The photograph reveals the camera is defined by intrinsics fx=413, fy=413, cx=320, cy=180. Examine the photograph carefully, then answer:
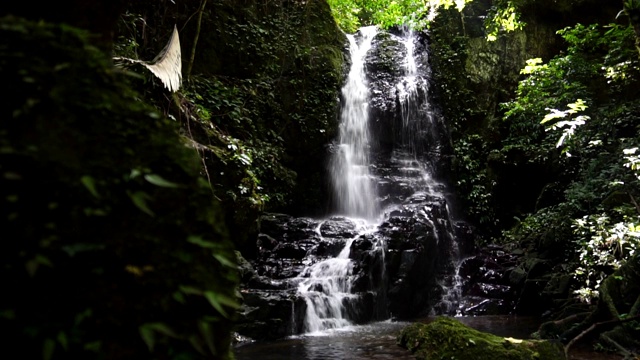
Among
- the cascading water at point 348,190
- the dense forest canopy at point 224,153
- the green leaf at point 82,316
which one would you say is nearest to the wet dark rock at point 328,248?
the cascading water at point 348,190

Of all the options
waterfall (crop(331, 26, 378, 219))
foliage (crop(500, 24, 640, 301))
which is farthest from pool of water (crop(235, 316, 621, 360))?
waterfall (crop(331, 26, 378, 219))

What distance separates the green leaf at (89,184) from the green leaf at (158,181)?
Answer: 0.15 m

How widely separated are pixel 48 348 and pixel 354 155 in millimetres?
13266

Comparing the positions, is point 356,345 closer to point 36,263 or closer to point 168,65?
point 168,65

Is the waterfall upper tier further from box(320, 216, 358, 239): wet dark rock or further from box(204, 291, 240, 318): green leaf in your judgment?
box(204, 291, 240, 318): green leaf

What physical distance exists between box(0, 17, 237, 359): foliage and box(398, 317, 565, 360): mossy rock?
14.6ft

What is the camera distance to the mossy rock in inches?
192

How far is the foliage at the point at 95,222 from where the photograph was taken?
1.11 meters

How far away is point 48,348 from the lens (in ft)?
3.43

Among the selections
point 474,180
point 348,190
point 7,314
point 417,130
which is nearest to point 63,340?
point 7,314

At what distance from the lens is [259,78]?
12.5 metres

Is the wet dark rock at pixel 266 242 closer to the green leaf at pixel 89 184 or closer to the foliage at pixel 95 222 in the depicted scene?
the foliage at pixel 95 222

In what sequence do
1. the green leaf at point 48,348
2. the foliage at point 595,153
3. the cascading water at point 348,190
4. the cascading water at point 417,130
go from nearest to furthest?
the green leaf at point 48,348, the foliage at point 595,153, the cascading water at point 348,190, the cascading water at point 417,130

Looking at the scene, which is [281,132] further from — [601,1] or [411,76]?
[601,1]
